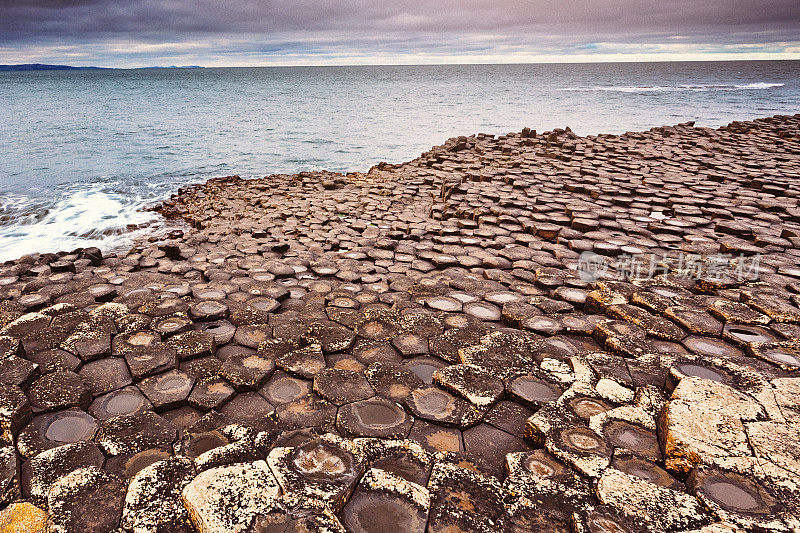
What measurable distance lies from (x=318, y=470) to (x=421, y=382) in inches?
36.6

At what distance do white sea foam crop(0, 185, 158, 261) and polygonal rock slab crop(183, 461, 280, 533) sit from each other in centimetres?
764

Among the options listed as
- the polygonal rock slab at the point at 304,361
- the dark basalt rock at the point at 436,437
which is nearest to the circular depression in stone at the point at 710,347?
the dark basalt rock at the point at 436,437

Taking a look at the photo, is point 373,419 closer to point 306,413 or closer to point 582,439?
point 306,413

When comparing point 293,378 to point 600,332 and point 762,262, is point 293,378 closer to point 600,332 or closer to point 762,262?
point 600,332

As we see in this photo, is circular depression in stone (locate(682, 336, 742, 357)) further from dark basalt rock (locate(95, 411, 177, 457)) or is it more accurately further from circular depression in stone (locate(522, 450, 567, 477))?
dark basalt rock (locate(95, 411, 177, 457))

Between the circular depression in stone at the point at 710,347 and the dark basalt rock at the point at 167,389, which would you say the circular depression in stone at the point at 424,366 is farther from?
the circular depression in stone at the point at 710,347

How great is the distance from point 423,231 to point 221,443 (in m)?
4.26

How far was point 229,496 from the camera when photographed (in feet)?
5.33

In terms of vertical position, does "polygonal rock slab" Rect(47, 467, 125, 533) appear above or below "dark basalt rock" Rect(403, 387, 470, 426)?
above

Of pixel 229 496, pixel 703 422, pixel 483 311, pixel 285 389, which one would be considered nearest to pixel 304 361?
pixel 285 389

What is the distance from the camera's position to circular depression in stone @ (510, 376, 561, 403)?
2.38 m

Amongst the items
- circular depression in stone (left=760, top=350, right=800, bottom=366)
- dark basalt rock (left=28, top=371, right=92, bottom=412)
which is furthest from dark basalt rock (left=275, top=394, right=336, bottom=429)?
circular depression in stone (left=760, top=350, right=800, bottom=366)

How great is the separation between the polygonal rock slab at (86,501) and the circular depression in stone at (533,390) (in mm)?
1976

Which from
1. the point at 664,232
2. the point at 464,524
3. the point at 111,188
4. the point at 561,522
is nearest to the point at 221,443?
the point at 464,524
